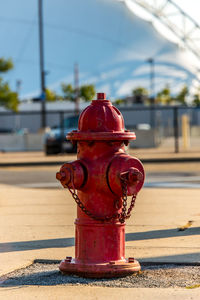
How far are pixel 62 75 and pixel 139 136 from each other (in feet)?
383

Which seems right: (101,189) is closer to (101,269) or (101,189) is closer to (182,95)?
(101,269)

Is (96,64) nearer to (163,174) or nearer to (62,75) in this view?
(62,75)

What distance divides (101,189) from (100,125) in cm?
45

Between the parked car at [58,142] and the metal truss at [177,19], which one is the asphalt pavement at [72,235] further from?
the metal truss at [177,19]

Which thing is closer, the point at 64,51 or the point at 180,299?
the point at 180,299

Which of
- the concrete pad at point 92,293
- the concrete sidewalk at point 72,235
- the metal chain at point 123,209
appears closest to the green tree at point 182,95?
the concrete sidewalk at point 72,235

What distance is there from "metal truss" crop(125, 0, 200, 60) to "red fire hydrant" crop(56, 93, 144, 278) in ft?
116

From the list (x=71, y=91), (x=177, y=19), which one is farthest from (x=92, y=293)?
(x=71, y=91)

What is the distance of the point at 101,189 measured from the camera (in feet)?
15.4

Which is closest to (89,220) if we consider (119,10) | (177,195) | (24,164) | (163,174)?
(177,195)

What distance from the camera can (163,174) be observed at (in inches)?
613

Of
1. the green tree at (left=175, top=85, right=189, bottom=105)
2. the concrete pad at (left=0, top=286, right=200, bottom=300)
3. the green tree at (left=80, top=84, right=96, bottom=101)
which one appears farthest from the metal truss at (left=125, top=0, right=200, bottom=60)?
the green tree at (left=175, top=85, right=189, bottom=105)

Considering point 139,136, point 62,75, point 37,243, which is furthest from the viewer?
point 62,75

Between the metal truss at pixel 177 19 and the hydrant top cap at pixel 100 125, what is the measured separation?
116ft
